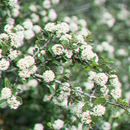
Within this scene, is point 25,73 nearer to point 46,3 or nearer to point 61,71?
point 61,71

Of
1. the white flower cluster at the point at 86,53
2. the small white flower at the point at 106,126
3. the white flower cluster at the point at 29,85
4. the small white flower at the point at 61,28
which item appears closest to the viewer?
the white flower cluster at the point at 86,53

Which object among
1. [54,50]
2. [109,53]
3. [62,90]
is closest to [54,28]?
[54,50]

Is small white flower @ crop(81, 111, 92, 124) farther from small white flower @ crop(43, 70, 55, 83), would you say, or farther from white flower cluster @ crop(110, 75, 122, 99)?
small white flower @ crop(43, 70, 55, 83)

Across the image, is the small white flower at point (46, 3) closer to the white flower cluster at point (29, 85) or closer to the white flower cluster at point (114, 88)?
the white flower cluster at point (29, 85)

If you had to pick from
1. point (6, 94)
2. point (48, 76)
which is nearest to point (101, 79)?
point (48, 76)

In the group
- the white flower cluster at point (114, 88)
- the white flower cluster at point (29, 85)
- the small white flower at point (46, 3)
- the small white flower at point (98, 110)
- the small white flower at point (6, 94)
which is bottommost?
the small white flower at point (98, 110)

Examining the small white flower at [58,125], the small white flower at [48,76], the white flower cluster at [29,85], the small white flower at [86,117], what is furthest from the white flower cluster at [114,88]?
the white flower cluster at [29,85]

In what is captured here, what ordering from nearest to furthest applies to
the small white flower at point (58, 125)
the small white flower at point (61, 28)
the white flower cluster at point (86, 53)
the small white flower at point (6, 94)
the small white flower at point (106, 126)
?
1. the small white flower at point (6, 94)
2. the white flower cluster at point (86, 53)
3. the small white flower at point (61, 28)
4. the small white flower at point (58, 125)
5. the small white flower at point (106, 126)

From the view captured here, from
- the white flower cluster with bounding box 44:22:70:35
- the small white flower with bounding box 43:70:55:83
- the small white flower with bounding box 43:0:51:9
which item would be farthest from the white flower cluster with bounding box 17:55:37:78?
the small white flower with bounding box 43:0:51:9

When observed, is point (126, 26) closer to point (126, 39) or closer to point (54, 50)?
point (126, 39)
